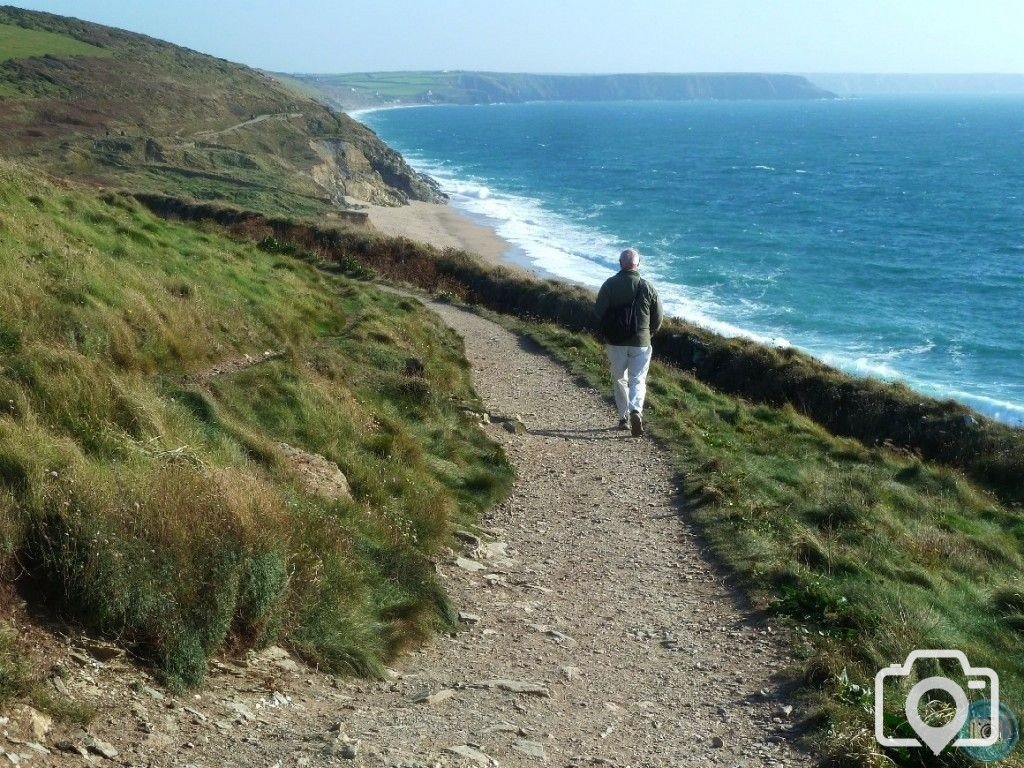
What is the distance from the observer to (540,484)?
432 inches

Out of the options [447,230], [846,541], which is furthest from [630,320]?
[447,230]

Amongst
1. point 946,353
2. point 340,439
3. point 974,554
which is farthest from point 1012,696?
point 946,353

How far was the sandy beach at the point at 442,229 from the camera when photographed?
184 ft

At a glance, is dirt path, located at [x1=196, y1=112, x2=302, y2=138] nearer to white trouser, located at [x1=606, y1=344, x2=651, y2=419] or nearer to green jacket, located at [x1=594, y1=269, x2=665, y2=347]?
white trouser, located at [x1=606, y1=344, x2=651, y2=419]

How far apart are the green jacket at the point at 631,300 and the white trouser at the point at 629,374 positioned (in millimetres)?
138

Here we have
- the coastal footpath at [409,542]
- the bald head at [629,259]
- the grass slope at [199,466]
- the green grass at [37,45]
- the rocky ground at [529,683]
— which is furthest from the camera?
the green grass at [37,45]

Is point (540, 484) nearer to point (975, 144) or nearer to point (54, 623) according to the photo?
point (54, 623)

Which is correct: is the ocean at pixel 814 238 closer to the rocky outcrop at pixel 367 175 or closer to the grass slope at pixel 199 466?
the rocky outcrop at pixel 367 175

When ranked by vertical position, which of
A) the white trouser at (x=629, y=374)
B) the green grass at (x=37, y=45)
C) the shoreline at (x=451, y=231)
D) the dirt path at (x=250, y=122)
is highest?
the green grass at (x=37, y=45)

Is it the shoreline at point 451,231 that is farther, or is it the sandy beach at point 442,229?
the sandy beach at point 442,229

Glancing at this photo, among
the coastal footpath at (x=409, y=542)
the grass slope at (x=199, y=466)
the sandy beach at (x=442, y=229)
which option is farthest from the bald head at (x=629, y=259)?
the sandy beach at (x=442, y=229)

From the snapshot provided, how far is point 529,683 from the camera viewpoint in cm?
612

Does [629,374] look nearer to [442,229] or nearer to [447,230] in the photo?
[447,230]

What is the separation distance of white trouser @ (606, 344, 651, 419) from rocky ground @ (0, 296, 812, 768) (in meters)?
2.42
